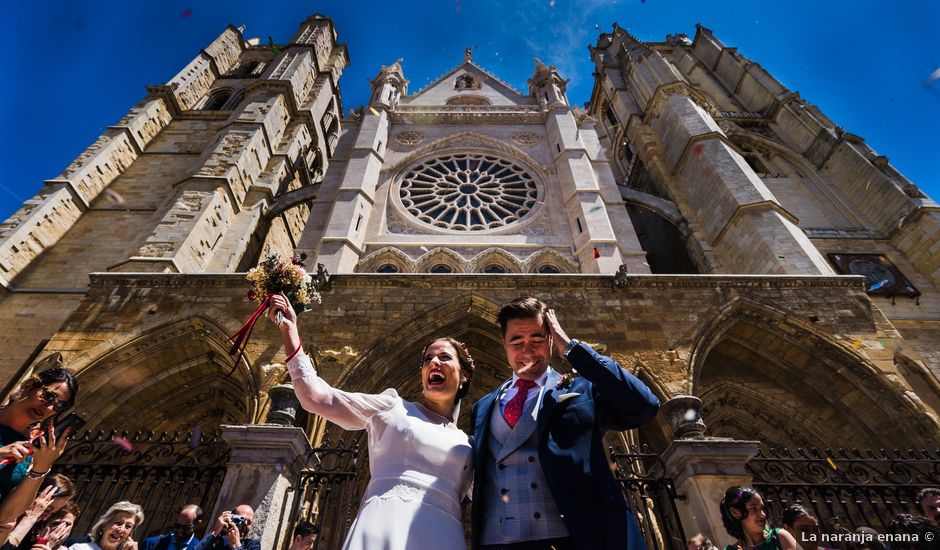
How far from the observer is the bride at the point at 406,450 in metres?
1.48

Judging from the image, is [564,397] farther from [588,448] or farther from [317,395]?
[317,395]

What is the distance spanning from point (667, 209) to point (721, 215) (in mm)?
1649

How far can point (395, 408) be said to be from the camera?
1877mm

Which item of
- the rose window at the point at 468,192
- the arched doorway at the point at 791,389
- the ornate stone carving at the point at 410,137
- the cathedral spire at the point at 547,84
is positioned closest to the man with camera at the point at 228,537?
the arched doorway at the point at 791,389

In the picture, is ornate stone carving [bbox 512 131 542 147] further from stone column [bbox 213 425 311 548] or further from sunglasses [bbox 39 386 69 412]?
sunglasses [bbox 39 386 69 412]

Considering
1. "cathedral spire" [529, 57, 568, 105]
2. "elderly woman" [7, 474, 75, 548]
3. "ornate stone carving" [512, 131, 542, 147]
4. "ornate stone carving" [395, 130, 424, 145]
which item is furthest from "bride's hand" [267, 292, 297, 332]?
"cathedral spire" [529, 57, 568, 105]

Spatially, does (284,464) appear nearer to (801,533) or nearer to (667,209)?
(801,533)

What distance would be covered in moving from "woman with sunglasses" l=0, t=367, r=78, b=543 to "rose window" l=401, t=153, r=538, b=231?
9.67m

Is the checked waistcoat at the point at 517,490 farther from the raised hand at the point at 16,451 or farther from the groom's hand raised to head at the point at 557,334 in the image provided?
the raised hand at the point at 16,451

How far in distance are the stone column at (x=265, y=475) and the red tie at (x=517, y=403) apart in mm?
2887

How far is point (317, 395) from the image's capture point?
5.74 ft

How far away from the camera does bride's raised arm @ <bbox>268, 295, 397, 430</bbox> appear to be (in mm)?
1746

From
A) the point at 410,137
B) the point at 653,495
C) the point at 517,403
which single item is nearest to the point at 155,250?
the point at 410,137

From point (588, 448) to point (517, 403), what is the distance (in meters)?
0.34
